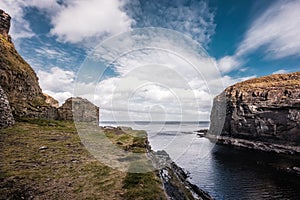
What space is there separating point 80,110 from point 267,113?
297ft

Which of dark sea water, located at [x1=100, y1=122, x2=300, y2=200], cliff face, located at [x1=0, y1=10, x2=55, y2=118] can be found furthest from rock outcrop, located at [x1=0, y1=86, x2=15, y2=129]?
dark sea water, located at [x1=100, y1=122, x2=300, y2=200]

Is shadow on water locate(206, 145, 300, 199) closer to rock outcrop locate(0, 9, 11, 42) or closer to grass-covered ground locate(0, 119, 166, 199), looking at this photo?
grass-covered ground locate(0, 119, 166, 199)

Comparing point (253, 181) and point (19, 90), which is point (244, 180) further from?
point (19, 90)

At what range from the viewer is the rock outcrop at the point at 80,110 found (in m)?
47.4

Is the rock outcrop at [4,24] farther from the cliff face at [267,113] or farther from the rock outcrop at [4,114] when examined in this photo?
the cliff face at [267,113]

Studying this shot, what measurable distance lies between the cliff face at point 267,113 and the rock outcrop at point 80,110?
8421 centimetres

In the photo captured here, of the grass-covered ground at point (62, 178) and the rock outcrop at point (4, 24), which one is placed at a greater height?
the rock outcrop at point (4, 24)

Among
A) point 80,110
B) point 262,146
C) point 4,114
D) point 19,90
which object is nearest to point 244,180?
point 80,110

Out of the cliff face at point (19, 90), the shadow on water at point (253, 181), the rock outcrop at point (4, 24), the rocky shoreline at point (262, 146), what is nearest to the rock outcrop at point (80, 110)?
the cliff face at point (19, 90)

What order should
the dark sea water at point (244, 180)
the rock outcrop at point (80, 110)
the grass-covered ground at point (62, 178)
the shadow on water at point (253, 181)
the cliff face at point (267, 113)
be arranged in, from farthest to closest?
1. the cliff face at point (267, 113)
2. the rock outcrop at point (80, 110)
3. the dark sea water at point (244, 180)
4. the shadow on water at point (253, 181)
5. the grass-covered ground at point (62, 178)

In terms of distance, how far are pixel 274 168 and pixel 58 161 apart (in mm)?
60422

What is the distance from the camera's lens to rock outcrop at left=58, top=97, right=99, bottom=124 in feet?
156

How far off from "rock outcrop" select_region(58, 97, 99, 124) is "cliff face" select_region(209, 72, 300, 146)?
276ft

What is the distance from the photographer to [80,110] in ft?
170
